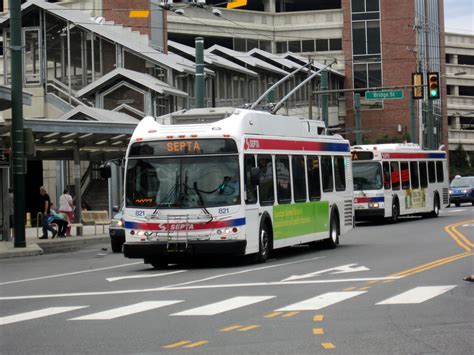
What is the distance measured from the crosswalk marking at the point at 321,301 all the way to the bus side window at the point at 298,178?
8.57 metres

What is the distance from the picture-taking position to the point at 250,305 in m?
14.0

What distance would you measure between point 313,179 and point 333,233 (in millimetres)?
2078

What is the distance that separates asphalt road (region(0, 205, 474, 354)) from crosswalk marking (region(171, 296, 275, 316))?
0.01 m

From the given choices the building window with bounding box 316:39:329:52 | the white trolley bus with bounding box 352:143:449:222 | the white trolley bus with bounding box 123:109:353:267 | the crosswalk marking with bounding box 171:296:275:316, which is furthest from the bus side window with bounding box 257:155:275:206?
the building window with bounding box 316:39:329:52

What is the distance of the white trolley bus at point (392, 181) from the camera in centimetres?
3772

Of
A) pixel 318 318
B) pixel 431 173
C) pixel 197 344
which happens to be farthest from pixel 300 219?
pixel 431 173

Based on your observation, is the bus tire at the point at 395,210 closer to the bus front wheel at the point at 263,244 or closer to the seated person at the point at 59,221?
the seated person at the point at 59,221

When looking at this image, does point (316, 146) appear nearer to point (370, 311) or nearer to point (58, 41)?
point (370, 311)

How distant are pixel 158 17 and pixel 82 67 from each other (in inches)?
336

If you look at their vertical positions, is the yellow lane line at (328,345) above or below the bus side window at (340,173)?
below

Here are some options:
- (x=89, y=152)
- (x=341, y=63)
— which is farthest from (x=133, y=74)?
(x=341, y=63)

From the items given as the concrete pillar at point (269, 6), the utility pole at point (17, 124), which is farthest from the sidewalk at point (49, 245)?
the concrete pillar at point (269, 6)

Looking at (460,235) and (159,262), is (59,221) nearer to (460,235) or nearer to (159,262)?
(159,262)

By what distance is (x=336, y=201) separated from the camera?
26.6m
